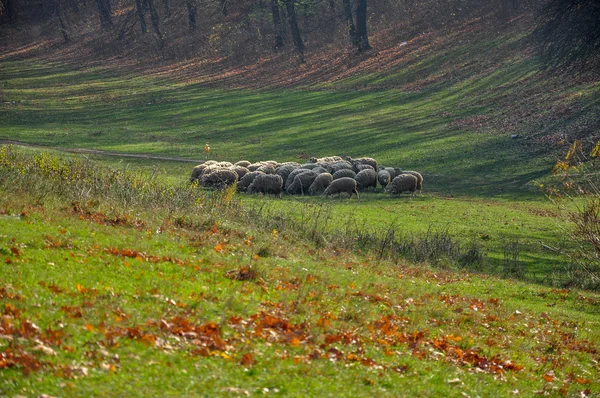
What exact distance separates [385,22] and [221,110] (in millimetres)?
25105

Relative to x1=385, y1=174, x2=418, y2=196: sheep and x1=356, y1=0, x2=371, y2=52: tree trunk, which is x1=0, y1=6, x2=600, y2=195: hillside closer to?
x1=356, y1=0, x2=371, y2=52: tree trunk

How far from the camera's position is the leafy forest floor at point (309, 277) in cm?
961

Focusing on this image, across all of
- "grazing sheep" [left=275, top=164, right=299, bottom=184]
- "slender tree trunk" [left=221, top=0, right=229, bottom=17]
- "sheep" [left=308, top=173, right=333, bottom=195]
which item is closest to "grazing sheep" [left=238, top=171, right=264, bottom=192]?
"grazing sheep" [left=275, top=164, right=299, bottom=184]

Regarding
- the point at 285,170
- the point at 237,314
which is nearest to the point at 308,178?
the point at 285,170

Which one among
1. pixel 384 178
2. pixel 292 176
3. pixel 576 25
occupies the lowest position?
pixel 384 178

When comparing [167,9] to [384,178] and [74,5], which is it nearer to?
[74,5]

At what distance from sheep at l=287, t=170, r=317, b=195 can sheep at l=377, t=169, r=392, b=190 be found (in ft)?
10.0

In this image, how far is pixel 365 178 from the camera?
32375 millimetres

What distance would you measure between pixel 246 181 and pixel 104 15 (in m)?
72.6

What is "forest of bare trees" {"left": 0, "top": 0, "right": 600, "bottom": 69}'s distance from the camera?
6644 cm

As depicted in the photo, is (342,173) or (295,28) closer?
(342,173)

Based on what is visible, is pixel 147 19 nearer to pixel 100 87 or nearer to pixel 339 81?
pixel 100 87

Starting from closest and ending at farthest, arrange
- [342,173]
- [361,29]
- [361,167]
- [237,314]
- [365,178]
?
1. [237,314]
2. [342,173]
3. [365,178]
4. [361,167]
5. [361,29]

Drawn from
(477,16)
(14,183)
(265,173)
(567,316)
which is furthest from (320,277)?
(477,16)
